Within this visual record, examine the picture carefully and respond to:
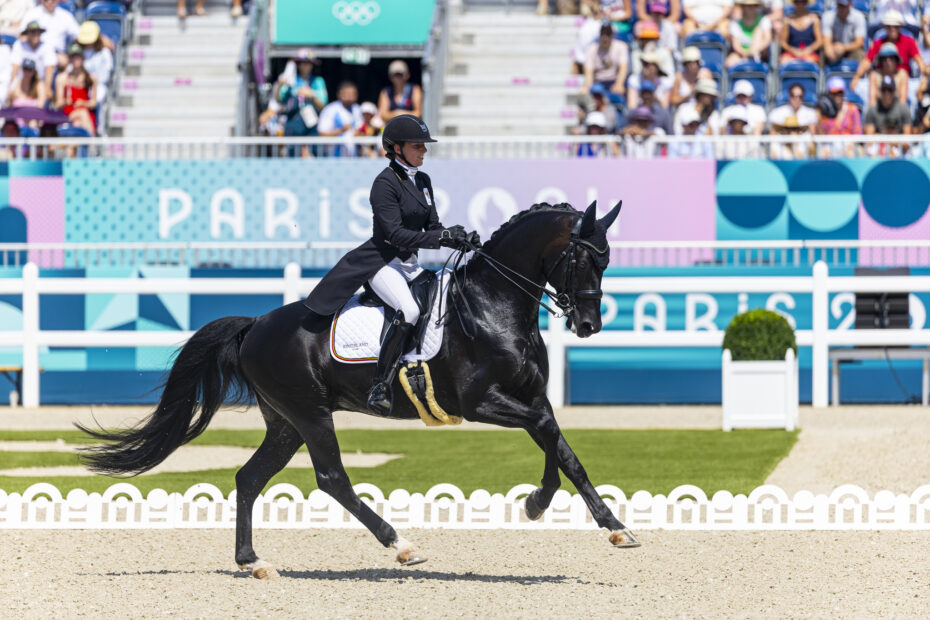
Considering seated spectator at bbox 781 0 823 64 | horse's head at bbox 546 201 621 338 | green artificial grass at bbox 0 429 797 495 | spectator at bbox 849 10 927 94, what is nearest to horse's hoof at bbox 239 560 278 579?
horse's head at bbox 546 201 621 338

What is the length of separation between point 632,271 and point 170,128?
7.40 metres

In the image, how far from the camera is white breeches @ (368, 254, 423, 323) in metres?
8.23

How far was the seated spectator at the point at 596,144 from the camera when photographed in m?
18.7

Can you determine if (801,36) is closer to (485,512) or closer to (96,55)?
(96,55)

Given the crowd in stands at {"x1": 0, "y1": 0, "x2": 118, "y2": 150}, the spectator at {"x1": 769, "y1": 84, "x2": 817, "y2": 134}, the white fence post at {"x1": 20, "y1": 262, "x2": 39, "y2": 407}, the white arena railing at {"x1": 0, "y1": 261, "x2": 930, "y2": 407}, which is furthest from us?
the crowd in stands at {"x1": 0, "y1": 0, "x2": 118, "y2": 150}

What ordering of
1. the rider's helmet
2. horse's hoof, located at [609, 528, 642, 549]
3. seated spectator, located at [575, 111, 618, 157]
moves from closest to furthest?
horse's hoof, located at [609, 528, 642, 549] < the rider's helmet < seated spectator, located at [575, 111, 618, 157]

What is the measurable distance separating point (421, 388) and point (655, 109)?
11.8m

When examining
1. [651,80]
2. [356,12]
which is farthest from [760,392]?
[356,12]

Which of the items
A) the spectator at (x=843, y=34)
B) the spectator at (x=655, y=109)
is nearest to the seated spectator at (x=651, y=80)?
the spectator at (x=655, y=109)

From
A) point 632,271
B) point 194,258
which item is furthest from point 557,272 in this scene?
point 194,258

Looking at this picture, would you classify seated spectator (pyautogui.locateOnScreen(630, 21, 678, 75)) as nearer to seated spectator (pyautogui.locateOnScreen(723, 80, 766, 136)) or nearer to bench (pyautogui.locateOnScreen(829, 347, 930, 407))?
seated spectator (pyautogui.locateOnScreen(723, 80, 766, 136))

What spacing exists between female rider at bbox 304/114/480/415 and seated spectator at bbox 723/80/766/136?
11504 mm

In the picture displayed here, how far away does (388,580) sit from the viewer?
25.6ft

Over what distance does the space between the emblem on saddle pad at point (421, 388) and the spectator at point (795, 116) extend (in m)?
11.7
